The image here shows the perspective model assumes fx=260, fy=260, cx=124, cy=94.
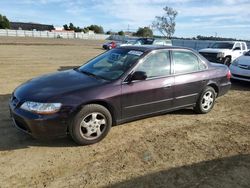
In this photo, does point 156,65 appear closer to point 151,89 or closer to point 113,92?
point 151,89

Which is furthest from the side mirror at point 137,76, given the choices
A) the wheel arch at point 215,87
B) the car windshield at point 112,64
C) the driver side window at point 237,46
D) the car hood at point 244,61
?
the driver side window at point 237,46

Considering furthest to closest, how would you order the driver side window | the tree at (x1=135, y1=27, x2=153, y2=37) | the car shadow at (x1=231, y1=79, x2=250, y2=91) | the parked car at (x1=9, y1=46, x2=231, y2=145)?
the tree at (x1=135, y1=27, x2=153, y2=37)
the driver side window
the car shadow at (x1=231, y1=79, x2=250, y2=91)
the parked car at (x1=9, y1=46, x2=231, y2=145)

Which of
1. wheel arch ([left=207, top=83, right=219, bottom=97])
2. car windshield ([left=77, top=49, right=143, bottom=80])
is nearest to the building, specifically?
car windshield ([left=77, top=49, right=143, bottom=80])

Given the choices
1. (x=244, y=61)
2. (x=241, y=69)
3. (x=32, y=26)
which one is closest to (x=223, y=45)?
(x=244, y=61)

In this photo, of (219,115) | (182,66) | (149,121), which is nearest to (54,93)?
(149,121)

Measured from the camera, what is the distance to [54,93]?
13.3 feet

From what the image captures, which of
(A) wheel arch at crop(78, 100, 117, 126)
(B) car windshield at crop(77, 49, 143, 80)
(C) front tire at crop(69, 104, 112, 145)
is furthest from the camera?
(B) car windshield at crop(77, 49, 143, 80)

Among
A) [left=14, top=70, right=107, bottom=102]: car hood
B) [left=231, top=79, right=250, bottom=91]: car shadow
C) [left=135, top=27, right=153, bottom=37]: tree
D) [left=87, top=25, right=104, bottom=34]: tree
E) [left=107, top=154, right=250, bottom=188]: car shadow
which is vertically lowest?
[left=107, top=154, right=250, bottom=188]: car shadow

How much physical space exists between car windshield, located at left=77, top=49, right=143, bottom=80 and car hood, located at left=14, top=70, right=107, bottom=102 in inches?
9.4

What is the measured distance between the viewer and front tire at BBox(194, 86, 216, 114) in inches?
232

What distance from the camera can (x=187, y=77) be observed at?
5480 mm

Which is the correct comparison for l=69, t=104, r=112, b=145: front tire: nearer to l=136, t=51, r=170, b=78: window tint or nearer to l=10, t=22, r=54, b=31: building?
l=136, t=51, r=170, b=78: window tint

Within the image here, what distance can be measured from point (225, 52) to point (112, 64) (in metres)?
11.2

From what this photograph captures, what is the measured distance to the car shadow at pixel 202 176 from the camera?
3299mm
